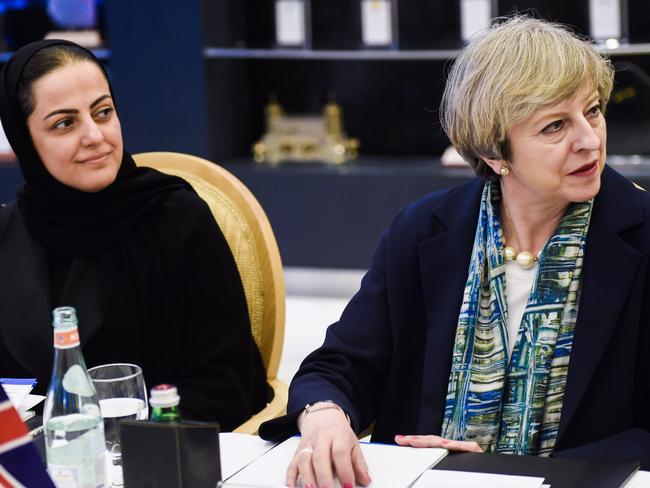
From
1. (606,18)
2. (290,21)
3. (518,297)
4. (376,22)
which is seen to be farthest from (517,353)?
(290,21)

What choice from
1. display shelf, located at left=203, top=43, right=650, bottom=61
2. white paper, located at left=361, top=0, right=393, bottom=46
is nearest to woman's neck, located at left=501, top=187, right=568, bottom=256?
display shelf, located at left=203, top=43, right=650, bottom=61

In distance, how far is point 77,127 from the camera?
2.09 meters

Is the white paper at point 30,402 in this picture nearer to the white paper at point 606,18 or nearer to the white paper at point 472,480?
the white paper at point 472,480

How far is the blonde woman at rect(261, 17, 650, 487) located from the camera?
1.66 meters

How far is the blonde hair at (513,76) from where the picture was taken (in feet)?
5.44

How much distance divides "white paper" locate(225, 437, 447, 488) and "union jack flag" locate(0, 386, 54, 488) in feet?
0.86

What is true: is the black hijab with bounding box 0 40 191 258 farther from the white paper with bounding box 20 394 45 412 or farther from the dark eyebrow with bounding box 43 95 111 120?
the white paper with bounding box 20 394 45 412

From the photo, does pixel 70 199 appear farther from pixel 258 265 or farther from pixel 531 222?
pixel 531 222

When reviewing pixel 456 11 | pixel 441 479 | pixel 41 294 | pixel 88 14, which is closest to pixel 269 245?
pixel 41 294

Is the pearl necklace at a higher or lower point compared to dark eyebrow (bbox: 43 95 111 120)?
lower

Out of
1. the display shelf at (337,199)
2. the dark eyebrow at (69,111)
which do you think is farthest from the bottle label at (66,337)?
the display shelf at (337,199)

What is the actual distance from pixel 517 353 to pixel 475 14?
125 inches

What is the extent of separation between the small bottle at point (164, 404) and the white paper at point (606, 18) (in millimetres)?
3715

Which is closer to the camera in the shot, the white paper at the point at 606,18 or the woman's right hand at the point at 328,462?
the woman's right hand at the point at 328,462
